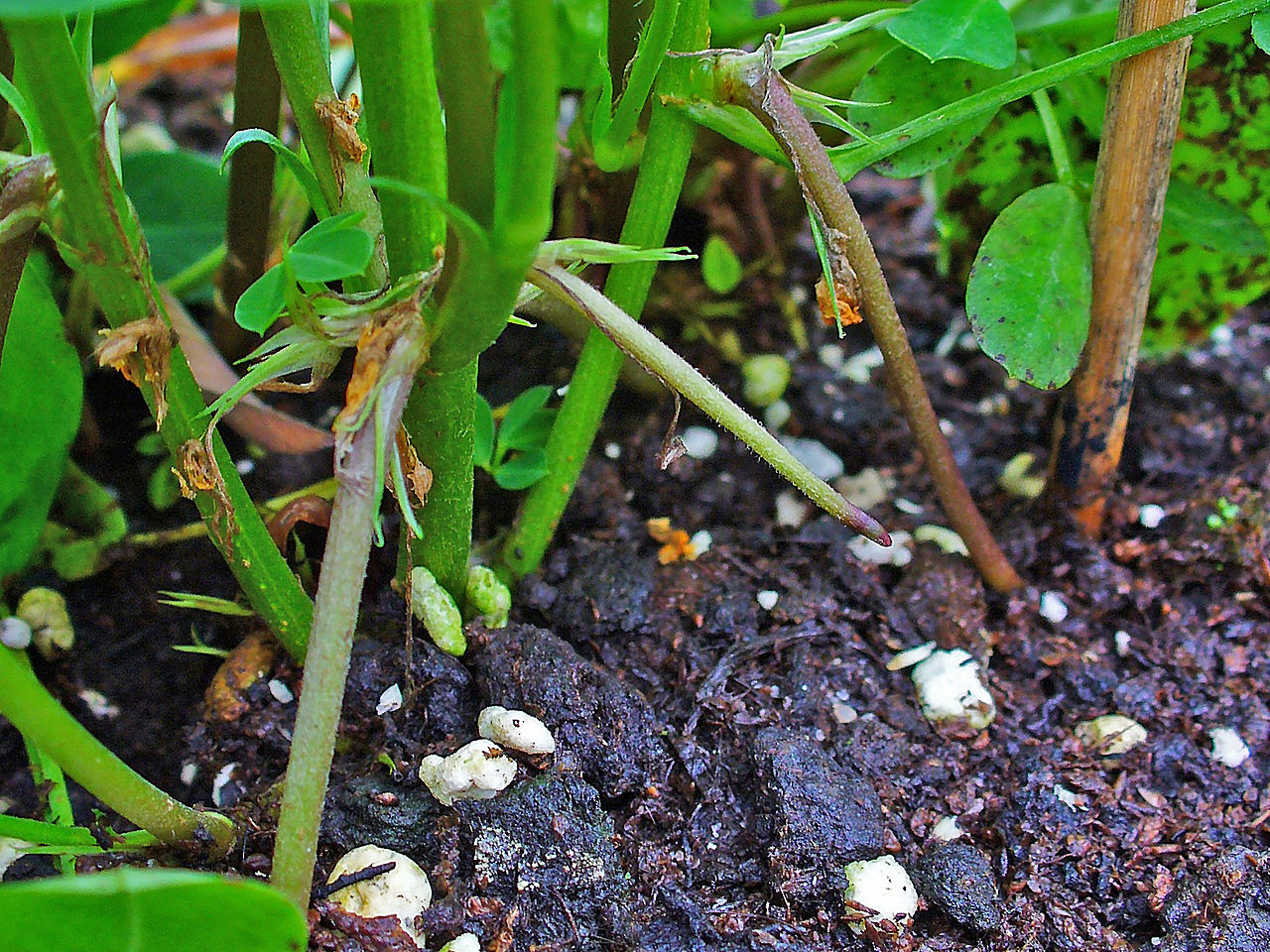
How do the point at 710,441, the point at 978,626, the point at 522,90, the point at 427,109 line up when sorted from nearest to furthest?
1. the point at 522,90
2. the point at 427,109
3. the point at 978,626
4. the point at 710,441

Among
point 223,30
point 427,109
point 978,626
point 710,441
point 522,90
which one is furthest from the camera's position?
point 223,30

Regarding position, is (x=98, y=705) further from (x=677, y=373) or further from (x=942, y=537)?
(x=942, y=537)

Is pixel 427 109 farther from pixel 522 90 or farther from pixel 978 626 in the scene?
pixel 978 626

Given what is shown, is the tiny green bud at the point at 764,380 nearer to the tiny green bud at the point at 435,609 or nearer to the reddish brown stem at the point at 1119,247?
the reddish brown stem at the point at 1119,247

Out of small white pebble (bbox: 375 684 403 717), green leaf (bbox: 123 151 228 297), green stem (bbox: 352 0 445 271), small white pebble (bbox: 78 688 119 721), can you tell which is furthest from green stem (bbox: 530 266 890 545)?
green leaf (bbox: 123 151 228 297)

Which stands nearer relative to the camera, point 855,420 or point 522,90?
point 522,90

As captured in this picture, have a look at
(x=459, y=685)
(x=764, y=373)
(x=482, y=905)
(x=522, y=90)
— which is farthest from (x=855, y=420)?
(x=522, y=90)

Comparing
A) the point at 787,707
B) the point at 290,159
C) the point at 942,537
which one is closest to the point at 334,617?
the point at 290,159
